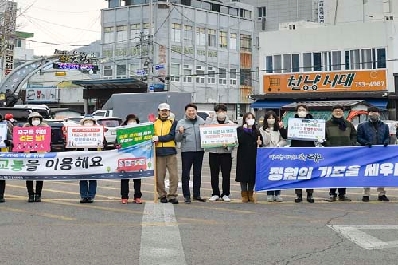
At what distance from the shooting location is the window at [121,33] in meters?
53.1

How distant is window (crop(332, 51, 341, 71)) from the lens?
36.7 m

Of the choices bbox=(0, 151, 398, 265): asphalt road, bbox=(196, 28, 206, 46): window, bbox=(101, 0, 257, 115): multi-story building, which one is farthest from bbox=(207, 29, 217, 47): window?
bbox=(0, 151, 398, 265): asphalt road

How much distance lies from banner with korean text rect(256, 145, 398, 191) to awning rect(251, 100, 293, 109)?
26000 millimetres

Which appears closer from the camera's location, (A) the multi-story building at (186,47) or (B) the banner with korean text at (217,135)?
(B) the banner with korean text at (217,135)

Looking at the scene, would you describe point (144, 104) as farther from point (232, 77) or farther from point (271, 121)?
point (232, 77)

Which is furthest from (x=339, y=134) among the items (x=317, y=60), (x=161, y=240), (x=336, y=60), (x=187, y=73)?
(x=187, y=73)

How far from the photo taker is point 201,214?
928 cm

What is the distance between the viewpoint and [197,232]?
7.77m

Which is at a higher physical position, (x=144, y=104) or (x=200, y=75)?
(x=200, y=75)

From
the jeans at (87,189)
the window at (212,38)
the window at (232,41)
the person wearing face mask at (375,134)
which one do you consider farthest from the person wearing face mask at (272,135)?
the window at (232,41)

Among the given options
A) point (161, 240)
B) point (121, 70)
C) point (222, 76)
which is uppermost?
point (121, 70)

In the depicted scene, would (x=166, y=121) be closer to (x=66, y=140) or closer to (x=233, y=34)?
(x=66, y=140)

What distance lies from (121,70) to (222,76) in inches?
433

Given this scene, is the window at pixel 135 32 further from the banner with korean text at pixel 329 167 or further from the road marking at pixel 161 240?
the road marking at pixel 161 240
